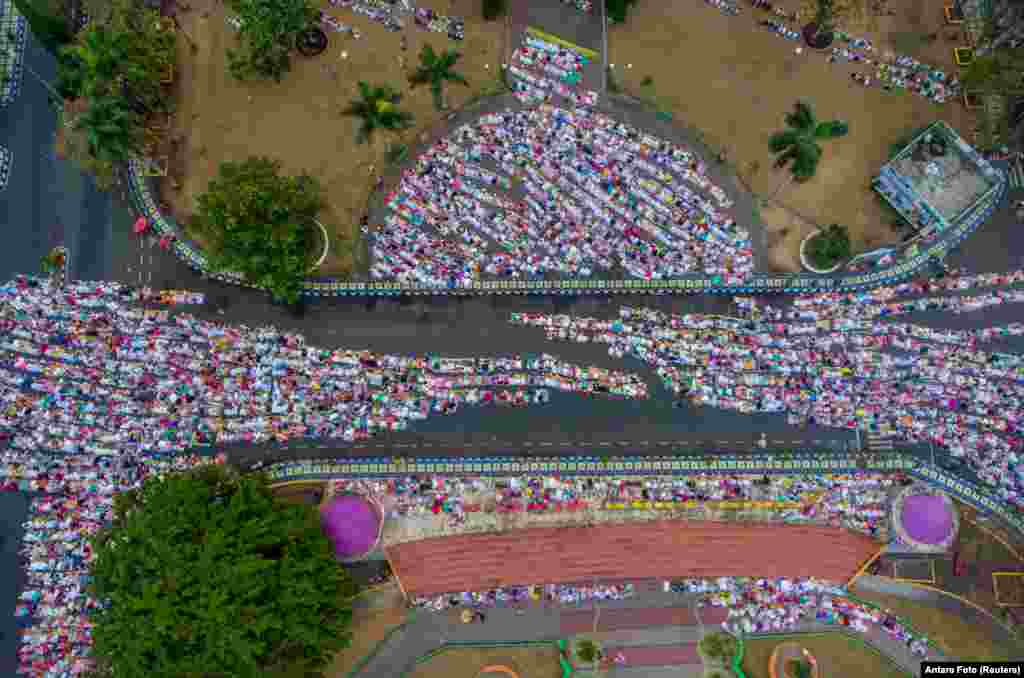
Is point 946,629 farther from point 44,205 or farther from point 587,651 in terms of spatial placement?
point 44,205

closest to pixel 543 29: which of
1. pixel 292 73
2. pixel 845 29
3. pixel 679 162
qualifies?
pixel 679 162

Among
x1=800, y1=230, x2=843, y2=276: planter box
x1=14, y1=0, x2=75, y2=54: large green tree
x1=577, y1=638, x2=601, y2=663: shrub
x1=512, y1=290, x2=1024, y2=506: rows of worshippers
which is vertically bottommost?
x1=577, y1=638, x2=601, y2=663: shrub

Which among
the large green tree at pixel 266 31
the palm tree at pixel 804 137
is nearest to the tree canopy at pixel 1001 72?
the palm tree at pixel 804 137

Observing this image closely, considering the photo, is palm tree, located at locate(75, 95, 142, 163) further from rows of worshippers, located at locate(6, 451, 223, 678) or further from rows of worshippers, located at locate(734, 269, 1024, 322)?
rows of worshippers, located at locate(734, 269, 1024, 322)

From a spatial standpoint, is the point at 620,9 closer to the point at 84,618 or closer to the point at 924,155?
the point at 924,155

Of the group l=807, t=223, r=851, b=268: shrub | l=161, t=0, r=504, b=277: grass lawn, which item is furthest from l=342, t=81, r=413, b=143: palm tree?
l=807, t=223, r=851, b=268: shrub

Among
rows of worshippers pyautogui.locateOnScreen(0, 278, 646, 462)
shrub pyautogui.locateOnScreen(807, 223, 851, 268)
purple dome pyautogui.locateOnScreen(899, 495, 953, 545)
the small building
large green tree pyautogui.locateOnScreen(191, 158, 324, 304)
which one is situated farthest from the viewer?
the small building

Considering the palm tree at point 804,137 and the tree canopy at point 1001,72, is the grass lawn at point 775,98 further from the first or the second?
the palm tree at point 804,137
